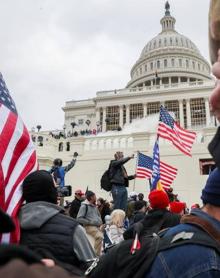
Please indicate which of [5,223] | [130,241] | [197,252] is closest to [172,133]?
[130,241]

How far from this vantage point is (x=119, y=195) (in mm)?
8703

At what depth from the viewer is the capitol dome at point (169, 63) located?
7169 centimetres

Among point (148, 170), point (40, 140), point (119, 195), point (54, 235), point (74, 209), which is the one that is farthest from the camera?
point (40, 140)

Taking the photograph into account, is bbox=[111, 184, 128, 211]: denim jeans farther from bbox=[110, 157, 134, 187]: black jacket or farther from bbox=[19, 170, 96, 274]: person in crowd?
bbox=[19, 170, 96, 274]: person in crowd

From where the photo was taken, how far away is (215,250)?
5.29ft

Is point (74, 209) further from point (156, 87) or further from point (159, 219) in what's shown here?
point (156, 87)

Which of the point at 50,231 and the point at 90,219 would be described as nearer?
the point at 50,231

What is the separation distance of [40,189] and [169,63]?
240 ft

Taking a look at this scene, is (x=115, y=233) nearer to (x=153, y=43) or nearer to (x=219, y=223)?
(x=219, y=223)

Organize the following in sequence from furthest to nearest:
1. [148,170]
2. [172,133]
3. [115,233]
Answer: [148,170] → [172,133] → [115,233]

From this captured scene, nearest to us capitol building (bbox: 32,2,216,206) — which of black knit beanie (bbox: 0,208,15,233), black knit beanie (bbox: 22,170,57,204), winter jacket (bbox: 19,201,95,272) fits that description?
black knit beanie (bbox: 22,170,57,204)

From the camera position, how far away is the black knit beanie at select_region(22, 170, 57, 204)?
3064 millimetres

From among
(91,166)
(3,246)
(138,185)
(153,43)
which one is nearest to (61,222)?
(3,246)

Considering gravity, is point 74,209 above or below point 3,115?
below
